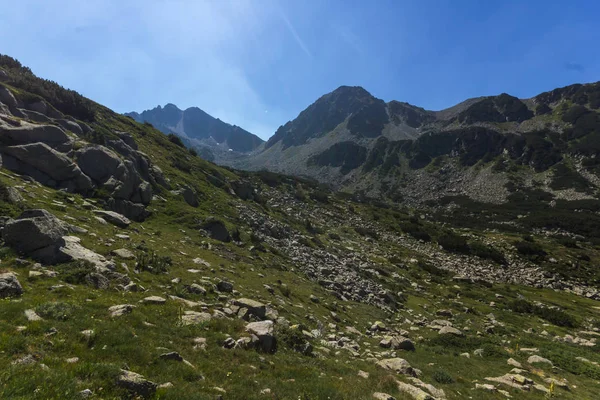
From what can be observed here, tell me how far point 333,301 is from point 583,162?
Answer: 157m

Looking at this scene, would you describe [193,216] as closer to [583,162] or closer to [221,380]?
[221,380]

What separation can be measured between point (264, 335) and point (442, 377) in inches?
380

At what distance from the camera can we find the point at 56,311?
33.0ft

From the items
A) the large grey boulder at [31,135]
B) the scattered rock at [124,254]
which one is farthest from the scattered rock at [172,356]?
the large grey boulder at [31,135]

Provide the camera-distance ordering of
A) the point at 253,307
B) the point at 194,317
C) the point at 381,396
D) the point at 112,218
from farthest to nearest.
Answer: the point at 112,218, the point at 253,307, the point at 194,317, the point at 381,396

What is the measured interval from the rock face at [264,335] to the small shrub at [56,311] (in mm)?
6429

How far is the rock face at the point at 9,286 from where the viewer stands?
10.5 meters

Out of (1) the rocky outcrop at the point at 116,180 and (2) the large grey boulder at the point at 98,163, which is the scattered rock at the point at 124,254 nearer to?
(1) the rocky outcrop at the point at 116,180

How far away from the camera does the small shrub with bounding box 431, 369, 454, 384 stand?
1491 cm

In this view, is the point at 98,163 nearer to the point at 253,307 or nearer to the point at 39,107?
the point at 39,107

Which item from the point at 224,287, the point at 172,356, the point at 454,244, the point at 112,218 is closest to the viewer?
the point at 172,356

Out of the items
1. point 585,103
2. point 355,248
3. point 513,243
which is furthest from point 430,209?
point 585,103

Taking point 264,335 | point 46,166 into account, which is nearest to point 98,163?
point 46,166

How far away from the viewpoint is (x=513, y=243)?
64.6 m
